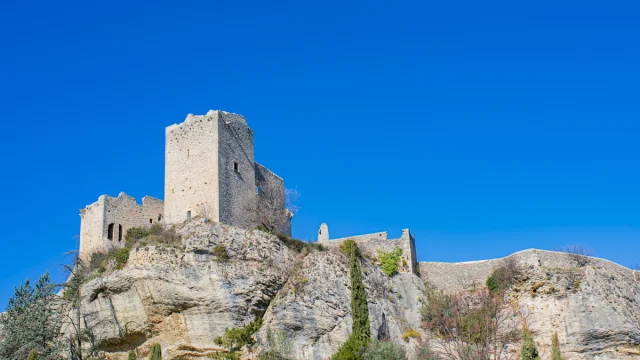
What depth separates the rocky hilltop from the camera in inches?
1421

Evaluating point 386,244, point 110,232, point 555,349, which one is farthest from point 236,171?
point 555,349

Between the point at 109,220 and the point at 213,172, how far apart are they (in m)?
8.17

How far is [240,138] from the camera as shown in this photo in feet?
145

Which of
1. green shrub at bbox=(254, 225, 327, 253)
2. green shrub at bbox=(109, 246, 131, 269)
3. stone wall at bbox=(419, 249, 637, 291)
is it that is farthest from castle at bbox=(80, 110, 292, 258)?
stone wall at bbox=(419, 249, 637, 291)

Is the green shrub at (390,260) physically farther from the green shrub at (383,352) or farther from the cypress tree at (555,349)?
the cypress tree at (555,349)

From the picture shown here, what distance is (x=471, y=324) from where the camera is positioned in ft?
130

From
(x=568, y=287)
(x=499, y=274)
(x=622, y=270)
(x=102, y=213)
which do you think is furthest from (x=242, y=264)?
(x=622, y=270)

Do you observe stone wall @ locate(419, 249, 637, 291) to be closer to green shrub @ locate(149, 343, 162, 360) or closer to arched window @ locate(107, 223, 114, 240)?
green shrub @ locate(149, 343, 162, 360)

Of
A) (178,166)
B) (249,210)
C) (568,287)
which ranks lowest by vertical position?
(568,287)

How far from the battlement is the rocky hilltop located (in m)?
1.43

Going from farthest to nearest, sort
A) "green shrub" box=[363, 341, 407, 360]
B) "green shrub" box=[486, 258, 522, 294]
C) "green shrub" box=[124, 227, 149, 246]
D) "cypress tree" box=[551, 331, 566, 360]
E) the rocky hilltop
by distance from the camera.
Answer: "green shrub" box=[486, 258, 522, 294]
"green shrub" box=[124, 227, 149, 246]
"cypress tree" box=[551, 331, 566, 360]
the rocky hilltop
"green shrub" box=[363, 341, 407, 360]

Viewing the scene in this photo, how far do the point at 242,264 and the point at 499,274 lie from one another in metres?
15.9

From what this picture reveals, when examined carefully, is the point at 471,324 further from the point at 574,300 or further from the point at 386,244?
the point at 386,244

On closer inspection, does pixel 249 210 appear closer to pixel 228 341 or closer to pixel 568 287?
pixel 228 341
